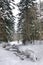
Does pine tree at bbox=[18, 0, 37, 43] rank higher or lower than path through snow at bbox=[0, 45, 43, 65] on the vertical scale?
higher

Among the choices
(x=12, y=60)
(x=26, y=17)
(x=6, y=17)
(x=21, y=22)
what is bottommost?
(x=12, y=60)

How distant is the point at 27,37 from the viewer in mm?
→ 12391

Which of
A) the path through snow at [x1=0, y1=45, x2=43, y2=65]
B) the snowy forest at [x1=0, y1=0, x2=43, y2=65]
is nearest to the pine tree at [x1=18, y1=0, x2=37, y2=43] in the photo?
the snowy forest at [x1=0, y1=0, x2=43, y2=65]

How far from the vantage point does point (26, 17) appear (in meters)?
12.4

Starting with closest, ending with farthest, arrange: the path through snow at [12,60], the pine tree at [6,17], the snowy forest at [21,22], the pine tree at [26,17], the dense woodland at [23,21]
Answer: the path through snow at [12,60], the pine tree at [6,17], the snowy forest at [21,22], the dense woodland at [23,21], the pine tree at [26,17]

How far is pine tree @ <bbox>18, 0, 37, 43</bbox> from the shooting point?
12.3 meters

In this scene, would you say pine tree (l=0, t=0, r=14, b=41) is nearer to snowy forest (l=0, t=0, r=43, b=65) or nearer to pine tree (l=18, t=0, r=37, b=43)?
snowy forest (l=0, t=0, r=43, b=65)

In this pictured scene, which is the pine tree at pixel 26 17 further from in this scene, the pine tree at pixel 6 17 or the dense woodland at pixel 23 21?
the pine tree at pixel 6 17

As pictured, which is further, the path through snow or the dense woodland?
the dense woodland

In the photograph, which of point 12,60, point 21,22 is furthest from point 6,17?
point 12,60

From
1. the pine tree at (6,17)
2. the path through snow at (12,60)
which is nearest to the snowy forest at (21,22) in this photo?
the pine tree at (6,17)

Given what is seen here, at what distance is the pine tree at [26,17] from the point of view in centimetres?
1228

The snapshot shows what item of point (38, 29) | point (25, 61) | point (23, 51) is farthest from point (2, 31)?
point (25, 61)

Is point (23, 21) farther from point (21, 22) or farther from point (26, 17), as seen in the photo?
point (26, 17)
